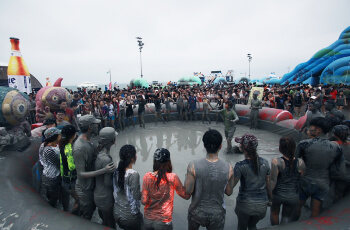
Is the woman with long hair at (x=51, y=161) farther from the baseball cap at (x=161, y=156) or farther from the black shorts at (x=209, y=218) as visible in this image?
the black shorts at (x=209, y=218)

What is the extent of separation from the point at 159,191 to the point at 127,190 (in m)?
0.44

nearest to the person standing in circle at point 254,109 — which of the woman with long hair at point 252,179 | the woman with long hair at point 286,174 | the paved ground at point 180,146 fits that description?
the paved ground at point 180,146

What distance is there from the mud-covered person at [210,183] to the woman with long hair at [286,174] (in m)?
0.69

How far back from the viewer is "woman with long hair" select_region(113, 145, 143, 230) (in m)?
2.35

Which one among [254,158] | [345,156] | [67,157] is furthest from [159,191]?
[345,156]

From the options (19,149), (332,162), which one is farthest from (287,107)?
(19,149)

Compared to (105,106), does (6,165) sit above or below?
below

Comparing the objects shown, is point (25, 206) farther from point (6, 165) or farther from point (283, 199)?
point (283, 199)

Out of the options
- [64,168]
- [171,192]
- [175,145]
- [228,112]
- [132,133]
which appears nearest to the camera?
[171,192]

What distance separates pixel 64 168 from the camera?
320cm

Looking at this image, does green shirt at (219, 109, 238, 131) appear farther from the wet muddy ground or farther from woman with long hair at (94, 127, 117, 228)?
woman with long hair at (94, 127, 117, 228)

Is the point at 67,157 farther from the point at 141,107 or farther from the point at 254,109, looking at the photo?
the point at 254,109

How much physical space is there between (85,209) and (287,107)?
1149 cm

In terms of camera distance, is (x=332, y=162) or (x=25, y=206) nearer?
(x=25, y=206)
